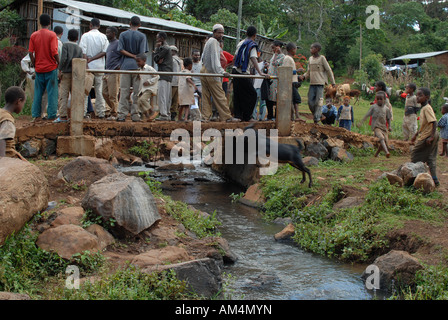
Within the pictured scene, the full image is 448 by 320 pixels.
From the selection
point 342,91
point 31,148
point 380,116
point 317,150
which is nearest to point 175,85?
point 31,148

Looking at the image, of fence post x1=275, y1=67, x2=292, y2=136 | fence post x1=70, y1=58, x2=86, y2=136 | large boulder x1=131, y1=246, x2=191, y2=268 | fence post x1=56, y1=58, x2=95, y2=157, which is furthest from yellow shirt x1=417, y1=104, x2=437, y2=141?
fence post x1=70, y1=58, x2=86, y2=136

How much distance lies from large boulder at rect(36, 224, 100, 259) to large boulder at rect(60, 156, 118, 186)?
211cm

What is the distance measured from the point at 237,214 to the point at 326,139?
3573 mm

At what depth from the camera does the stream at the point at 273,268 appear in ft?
19.9

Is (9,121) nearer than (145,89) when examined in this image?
Yes

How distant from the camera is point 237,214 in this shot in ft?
32.1

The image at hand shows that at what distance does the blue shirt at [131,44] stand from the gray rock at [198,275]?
5.57 m

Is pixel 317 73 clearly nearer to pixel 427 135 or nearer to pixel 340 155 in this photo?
pixel 340 155

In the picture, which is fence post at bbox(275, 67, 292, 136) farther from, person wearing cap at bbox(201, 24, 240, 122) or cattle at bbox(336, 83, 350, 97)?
cattle at bbox(336, 83, 350, 97)

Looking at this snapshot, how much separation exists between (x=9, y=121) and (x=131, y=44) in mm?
4666

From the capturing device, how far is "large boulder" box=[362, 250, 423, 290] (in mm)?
6078

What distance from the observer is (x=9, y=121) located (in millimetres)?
5926
